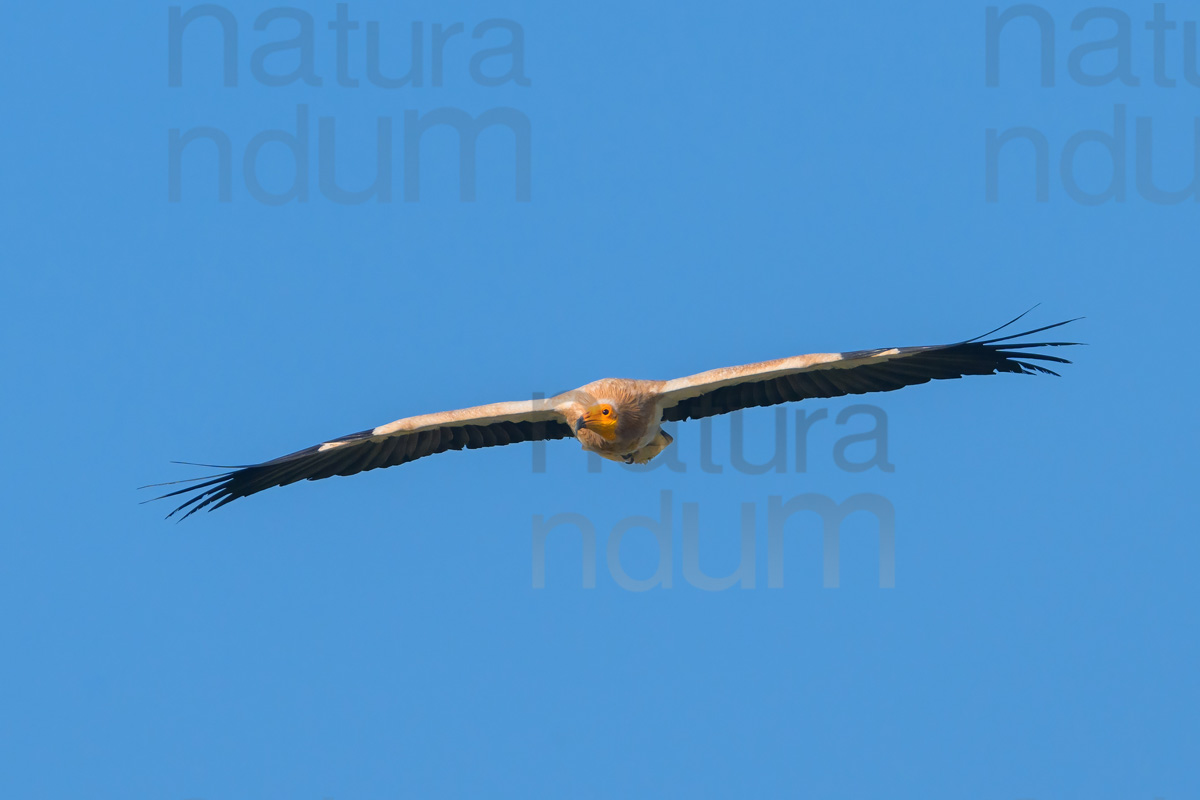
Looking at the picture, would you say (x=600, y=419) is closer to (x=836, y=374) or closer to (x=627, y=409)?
(x=627, y=409)

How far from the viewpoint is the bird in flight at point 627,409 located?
1397 cm

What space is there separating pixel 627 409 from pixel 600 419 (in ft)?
0.97

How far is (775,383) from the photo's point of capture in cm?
1466

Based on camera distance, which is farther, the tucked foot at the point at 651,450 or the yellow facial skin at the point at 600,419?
the tucked foot at the point at 651,450

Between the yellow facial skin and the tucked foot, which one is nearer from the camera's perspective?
the yellow facial skin

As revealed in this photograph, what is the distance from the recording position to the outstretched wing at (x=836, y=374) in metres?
13.8

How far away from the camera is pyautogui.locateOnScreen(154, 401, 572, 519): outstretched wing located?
14.7 m

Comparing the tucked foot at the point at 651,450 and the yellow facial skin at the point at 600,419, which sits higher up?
the yellow facial skin at the point at 600,419

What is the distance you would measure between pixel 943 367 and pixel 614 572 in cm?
383

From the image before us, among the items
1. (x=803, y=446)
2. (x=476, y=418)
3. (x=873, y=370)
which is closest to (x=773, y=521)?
(x=803, y=446)

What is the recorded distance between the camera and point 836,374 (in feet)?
47.0

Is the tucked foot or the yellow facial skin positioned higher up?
the yellow facial skin

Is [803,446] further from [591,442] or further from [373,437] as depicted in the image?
[373,437]

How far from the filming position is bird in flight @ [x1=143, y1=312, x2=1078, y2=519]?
45.8ft
